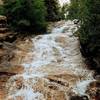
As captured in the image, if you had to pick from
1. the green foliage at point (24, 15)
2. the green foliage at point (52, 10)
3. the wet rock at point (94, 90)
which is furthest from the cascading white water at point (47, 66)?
the green foliage at point (52, 10)

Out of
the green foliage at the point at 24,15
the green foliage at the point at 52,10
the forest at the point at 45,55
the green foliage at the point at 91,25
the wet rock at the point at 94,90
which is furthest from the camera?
the green foliage at the point at 52,10

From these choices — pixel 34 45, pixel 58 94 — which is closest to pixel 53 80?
pixel 58 94

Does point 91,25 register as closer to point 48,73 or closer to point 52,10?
point 48,73

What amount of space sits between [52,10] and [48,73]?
14988 millimetres

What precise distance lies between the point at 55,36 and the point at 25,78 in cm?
655

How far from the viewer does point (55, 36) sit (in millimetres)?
18219

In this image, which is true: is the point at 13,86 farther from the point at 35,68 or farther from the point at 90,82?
the point at 90,82

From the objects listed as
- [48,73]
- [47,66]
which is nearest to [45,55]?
[47,66]

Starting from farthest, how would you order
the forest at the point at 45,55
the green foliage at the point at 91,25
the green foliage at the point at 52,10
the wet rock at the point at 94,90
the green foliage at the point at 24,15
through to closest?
the green foliage at the point at 52,10
the green foliage at the point at 24,15
the green foliage at the point at 91,25
the forest at the point at 45,55
the wet rock at the point at 94,90

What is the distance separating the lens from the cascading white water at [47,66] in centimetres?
1148

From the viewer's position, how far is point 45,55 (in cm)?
1514

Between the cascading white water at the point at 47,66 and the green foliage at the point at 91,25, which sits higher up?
the green foliage at the point at 91,25

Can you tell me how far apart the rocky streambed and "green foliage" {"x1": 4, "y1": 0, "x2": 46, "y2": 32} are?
180 cm

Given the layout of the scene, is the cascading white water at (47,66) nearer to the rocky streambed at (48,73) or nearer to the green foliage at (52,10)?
the rocky streambed at (48,73)
